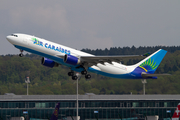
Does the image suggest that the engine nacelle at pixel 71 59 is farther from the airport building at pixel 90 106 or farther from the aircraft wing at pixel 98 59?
the airport building at pixel 90 106

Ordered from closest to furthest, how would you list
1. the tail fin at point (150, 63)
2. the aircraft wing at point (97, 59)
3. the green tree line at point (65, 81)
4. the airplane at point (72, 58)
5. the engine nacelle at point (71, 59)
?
the airplane at point (72, 58) → the engine nacelle at point (71, 59) → the aircraft wing at point (97, 59) → the tail fin at point (150, 63) → the green tree line at point (65, 81)

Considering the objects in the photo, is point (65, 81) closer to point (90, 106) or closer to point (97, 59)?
point (90, 106)

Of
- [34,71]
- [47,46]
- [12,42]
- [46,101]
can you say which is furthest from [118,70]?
[34,71]

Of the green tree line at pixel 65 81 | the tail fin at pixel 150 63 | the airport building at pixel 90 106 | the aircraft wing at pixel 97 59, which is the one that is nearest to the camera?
the aircraft wing at pixel 97 59

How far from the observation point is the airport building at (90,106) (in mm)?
70000

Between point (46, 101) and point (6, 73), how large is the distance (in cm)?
6279

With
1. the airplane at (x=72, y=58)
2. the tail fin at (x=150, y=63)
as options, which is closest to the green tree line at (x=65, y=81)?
the tail fin at (x=150, y=63)

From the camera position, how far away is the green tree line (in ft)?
273

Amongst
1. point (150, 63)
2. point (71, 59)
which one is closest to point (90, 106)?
point (150, 63)

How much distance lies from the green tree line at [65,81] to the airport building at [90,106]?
9.34m

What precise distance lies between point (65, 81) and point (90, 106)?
43.9 metres

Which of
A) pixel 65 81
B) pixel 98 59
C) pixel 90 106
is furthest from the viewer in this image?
pixel 65 81

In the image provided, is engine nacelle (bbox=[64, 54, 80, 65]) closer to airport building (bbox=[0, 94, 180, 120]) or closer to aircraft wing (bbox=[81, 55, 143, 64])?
aircraft wing (bbox=[81, 55, 143, 64])

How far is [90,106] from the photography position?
7156 cm
